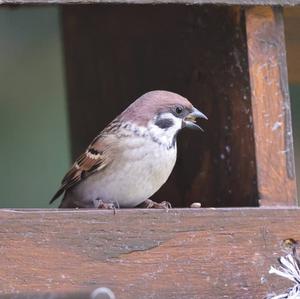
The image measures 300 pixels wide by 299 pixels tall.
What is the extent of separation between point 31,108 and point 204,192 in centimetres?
148

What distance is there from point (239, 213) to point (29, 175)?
208 centimetres

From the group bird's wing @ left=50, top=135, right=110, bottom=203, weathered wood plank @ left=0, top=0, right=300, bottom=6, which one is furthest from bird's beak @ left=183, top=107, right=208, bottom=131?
weathered wood plank @ left=0, top=0, right=300, bottom=6

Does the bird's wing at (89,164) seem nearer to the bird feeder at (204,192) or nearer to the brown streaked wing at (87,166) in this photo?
the brown streaked wing at (87,166)

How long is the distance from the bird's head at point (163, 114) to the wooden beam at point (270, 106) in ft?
0.77

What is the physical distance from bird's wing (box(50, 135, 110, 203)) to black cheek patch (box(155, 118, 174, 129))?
146mm

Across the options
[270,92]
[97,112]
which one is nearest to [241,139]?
[270,92]

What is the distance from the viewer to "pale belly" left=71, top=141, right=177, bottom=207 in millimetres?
2924

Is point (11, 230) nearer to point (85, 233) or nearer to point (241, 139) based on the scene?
point (85, 233)

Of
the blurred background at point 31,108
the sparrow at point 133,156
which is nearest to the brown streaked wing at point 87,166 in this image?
the sparrow at point 133,156

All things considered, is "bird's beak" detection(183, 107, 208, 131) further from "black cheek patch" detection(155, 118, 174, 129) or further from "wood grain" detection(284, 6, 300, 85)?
"wood grain" detection(284, 6, 300, 85)

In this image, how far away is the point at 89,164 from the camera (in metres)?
2.94

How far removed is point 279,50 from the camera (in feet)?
9.03

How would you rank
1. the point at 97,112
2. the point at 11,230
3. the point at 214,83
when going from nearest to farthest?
the point at 11,230
the point at 214,83
the point at 97,112

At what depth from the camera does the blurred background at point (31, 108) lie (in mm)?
4484
